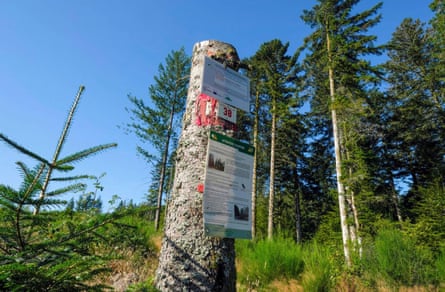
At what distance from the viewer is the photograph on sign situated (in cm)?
213

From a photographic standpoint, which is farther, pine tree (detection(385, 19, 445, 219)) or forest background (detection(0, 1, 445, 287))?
pine tree (detection(385, 19, 445, 219))

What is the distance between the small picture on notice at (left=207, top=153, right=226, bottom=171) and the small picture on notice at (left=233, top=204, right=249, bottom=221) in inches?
12.7

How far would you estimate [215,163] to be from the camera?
189cm

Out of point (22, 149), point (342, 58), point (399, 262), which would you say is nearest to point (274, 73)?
point (342, 58)

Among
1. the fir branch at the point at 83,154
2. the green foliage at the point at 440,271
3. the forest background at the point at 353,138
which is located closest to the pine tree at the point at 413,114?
the forest background at the point at 353,138

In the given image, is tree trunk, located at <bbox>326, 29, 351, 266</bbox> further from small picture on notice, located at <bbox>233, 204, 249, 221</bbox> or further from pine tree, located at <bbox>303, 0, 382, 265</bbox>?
small picture on notice, located at <bbox>233, 204, 249, 221</bbox>

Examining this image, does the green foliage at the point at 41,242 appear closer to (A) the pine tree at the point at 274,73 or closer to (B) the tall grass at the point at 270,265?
(B) the tall grass at the point at 270,265

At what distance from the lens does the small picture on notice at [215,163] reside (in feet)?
6.14

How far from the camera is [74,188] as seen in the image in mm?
1226

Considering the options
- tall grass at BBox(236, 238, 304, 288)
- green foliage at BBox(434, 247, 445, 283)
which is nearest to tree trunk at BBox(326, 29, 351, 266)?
green foliage at BBox(434, 247, 445, 283)

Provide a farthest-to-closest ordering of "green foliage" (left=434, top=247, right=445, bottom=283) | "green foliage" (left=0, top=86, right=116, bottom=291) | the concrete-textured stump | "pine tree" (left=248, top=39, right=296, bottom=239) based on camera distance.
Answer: "pine tree" (left=248, top=39, right=296, bottom=239) → "green foliage" (left=434, top=247, right=445, bottom=283) → the concrete-textured stump → "green foliage" (left=0, top=86, right=116, bottom=291)

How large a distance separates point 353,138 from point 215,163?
1113 cm

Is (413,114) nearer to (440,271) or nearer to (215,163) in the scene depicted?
(440,271)

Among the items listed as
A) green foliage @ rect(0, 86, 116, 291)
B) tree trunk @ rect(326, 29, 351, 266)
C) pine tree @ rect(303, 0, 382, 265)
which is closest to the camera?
green foliage @ rect(0, 86, 116, 291)
